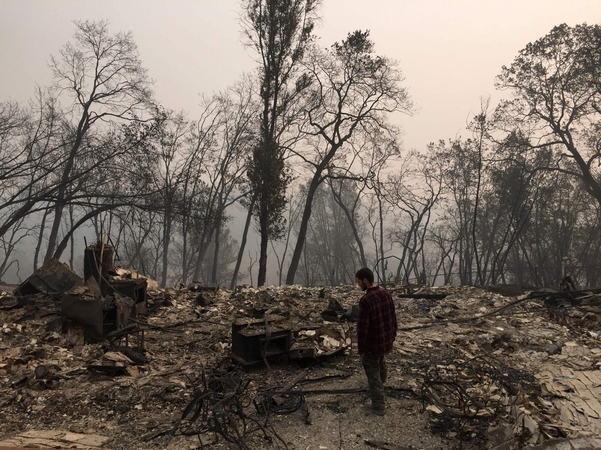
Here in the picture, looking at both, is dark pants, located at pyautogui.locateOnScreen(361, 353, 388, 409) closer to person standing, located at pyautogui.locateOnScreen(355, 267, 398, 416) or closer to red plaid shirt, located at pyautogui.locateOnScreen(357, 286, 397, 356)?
person standing, located at pyautogui.locateOnScreen(355, 267, 398, 416)

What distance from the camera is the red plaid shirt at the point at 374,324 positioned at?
5047 millimetres

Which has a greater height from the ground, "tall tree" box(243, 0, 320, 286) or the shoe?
"tall tree" box(243, 0, 320, 286)

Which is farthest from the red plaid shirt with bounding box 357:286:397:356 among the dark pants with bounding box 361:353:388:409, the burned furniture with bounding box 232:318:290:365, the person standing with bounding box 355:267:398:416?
the burned furniture with bounding box 232:318:290:365

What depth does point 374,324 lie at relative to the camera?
5.07 meters

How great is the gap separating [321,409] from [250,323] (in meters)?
2.44

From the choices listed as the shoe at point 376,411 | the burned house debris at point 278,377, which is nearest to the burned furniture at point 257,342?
the burned house debris at point 278,377

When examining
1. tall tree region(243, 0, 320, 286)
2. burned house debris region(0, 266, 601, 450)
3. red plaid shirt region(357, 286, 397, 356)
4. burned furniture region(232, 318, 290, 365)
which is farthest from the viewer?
tall tree region(243, 0, 320, 286)

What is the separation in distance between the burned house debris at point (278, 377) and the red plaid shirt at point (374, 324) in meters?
0.77

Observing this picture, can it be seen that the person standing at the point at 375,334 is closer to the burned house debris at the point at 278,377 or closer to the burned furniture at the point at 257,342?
the burned house debris at the point at 278,377

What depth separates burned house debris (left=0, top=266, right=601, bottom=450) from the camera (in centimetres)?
459

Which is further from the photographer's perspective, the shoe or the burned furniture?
the burned furniture

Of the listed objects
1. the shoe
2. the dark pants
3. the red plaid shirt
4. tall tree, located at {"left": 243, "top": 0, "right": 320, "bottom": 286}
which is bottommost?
the shoe

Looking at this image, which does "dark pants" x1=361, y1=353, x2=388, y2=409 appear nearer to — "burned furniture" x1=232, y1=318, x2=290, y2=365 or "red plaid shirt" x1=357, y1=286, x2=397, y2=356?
"red plaid shirt" x1=357, y1=286, x2=397, y2=356

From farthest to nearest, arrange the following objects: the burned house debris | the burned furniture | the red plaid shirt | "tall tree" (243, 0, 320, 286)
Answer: "tall tree" (243, 0, 320, 286) → the burned furniture → the red plaid shirt → the burned house debris
